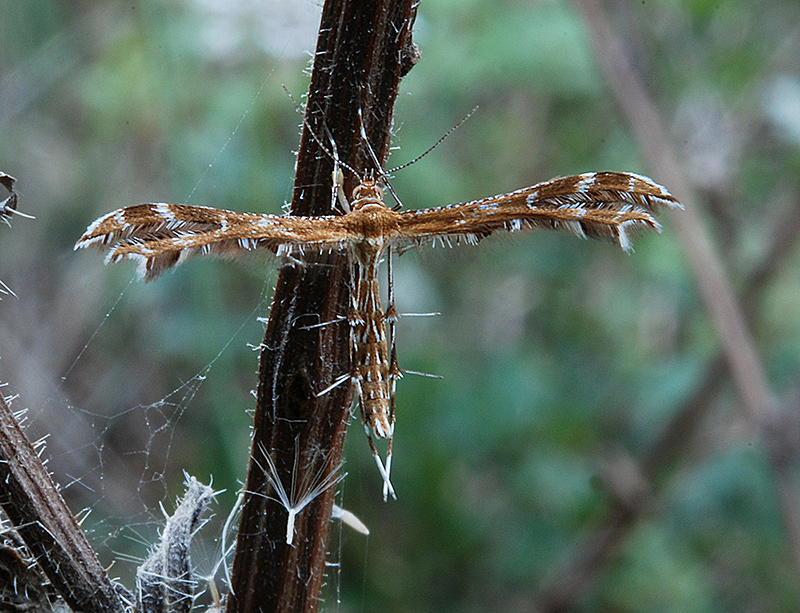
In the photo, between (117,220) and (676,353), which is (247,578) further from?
(676,353)

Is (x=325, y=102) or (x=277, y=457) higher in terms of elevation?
(x=325, y=102)

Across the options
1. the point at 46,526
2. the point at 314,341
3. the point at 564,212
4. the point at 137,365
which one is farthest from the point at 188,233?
the point at 137,365

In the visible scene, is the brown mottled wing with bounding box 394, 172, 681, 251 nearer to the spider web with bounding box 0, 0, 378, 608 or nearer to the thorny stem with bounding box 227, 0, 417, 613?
the thorny stem with bounding box 227, 0, 417, 613

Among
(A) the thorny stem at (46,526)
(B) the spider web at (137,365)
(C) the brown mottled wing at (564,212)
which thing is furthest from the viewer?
(B) the spider web at (137,365)

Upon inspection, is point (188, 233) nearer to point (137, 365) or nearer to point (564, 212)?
point (564, 212)

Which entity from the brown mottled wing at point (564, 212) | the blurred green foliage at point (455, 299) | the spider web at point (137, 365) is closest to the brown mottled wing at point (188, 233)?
the brown mottled wing at point (564, 212)

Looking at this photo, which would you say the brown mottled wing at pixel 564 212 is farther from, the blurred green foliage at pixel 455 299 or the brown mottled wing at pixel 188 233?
the blurred green foliage at pixel 455 299

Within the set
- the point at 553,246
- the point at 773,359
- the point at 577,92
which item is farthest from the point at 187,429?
the point at 773,359
